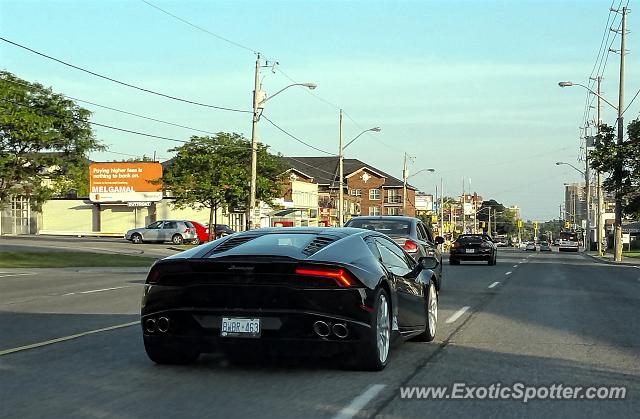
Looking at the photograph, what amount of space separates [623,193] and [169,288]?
42165mm

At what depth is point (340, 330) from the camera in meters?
7.38

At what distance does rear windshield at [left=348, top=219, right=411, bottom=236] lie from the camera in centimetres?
1741

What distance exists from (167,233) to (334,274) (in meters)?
47.5

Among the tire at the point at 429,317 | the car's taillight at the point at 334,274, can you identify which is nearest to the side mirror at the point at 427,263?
the tire at the point at 429,317

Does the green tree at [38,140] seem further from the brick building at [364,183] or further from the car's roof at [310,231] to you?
the brick building at [364,183]

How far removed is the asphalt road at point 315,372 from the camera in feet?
21.0

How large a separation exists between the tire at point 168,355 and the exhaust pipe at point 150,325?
7.7 inches

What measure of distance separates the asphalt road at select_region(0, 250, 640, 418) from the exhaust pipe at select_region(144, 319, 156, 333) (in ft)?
1.34

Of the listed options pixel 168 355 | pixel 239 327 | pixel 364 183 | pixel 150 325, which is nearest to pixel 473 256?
pixel 168 355

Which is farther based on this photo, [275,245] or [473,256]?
[473,256]

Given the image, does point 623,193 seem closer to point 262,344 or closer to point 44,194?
point 44,194

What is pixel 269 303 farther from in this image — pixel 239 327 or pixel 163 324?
pixel 163 324

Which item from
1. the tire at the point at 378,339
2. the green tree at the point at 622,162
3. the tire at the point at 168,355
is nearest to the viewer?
the tire at the point at 378,339

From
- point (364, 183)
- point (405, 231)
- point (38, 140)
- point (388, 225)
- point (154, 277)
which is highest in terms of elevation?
point (364, 183)
